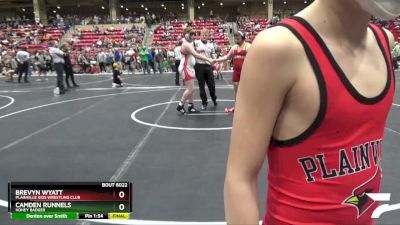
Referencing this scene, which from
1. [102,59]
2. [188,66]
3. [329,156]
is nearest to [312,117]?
[329,156]

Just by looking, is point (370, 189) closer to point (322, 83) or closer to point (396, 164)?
point (322, 83)

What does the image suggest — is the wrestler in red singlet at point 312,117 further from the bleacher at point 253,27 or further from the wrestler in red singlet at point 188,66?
the bleacher at point 253,27

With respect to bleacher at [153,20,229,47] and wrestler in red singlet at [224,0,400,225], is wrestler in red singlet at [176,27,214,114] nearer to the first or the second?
wrestler in red singlet at [224,0,400,225]

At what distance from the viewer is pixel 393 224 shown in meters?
3.49

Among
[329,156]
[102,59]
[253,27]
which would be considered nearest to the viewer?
[329,156]

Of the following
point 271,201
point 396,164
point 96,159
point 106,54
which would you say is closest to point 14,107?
point 96,159

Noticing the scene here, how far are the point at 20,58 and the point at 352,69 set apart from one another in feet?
63.0

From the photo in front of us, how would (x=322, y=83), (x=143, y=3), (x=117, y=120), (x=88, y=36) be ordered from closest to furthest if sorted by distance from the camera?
(x=322, y=83)
(x=117, y=120)
(x=88, y=36)
(x=143, y=3)

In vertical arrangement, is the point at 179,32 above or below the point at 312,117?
above

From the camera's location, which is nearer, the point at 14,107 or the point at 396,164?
the point at 396,164
